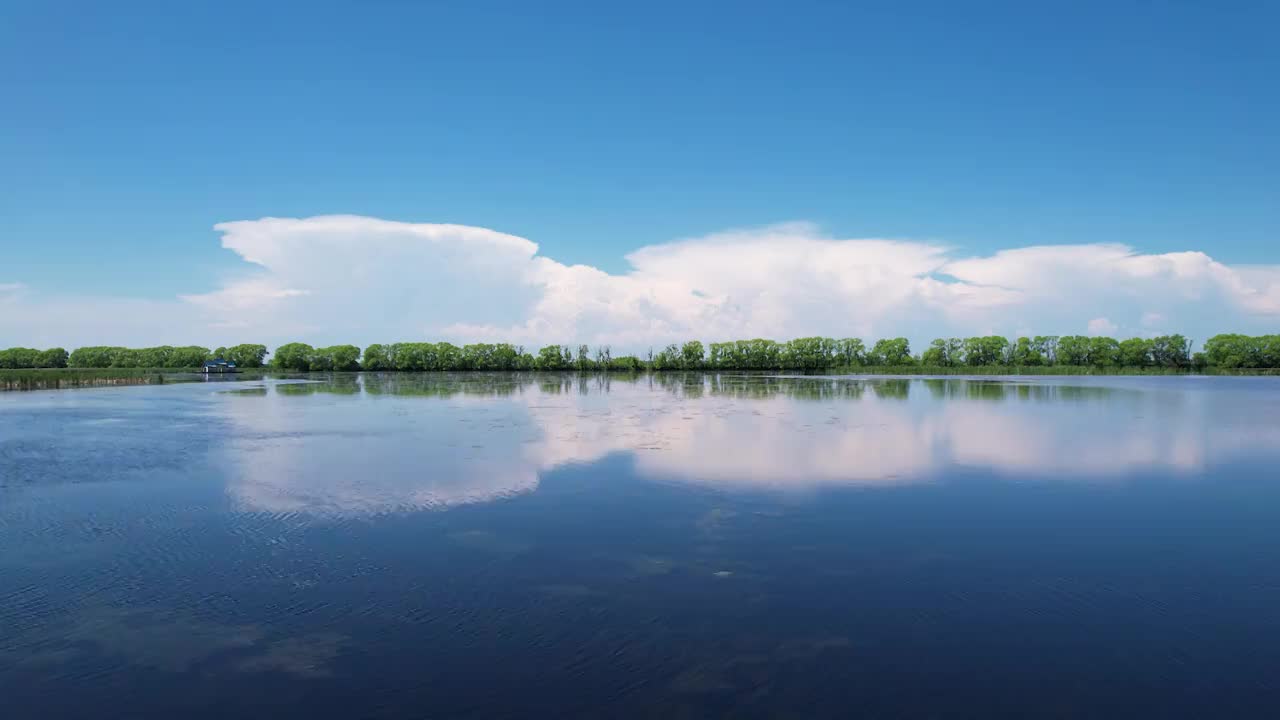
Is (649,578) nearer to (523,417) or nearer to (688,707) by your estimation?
(688,707)

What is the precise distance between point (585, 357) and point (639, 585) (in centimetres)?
14624

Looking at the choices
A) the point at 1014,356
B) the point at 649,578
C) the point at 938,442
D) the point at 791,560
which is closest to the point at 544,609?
the point at 649,578

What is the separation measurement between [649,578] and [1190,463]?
18.0 m

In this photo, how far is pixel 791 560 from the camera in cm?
962

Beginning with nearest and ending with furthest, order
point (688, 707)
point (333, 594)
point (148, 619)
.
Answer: point (688, 707) < point (148, 619) < point (333, 594)

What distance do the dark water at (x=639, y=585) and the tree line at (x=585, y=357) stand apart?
130868 millimetres

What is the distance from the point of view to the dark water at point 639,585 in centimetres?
604

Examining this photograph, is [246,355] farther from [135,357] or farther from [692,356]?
[692,356]

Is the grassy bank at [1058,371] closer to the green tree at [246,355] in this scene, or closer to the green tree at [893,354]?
the green tree at [893,354]

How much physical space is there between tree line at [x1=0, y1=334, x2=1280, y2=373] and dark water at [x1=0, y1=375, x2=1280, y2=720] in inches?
5152

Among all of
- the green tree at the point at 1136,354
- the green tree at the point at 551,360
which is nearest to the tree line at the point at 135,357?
the green tree at the point at 551,360

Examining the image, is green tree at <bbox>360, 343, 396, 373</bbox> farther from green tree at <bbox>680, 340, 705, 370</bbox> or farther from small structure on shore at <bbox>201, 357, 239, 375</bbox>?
green tree at <bbox>680, 340, 705, 370</bbox>

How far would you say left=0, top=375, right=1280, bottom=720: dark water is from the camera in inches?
238

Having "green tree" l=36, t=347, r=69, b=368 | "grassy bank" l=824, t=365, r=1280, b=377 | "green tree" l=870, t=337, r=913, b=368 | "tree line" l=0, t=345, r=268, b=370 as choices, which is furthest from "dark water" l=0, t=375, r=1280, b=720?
"green tree" l=36, t=347, r=69, b=368
